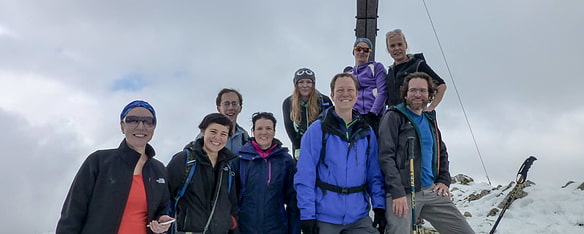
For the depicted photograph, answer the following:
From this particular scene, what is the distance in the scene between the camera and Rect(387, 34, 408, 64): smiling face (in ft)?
17.4

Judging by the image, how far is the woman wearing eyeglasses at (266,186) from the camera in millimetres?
4070

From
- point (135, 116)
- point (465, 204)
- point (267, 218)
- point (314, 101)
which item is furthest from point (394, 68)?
point (465, 204)

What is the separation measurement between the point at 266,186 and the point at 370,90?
87.9 inches

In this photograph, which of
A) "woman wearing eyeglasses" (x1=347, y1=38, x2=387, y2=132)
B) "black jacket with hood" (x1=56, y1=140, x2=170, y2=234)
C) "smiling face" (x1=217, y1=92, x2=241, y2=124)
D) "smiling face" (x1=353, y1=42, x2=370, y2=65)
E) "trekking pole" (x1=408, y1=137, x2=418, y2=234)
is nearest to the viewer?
"black jacket with hood" (x1=56, y1=140, x2=170, y2=234)

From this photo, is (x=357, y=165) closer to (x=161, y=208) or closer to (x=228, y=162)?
(x=228, y=162)

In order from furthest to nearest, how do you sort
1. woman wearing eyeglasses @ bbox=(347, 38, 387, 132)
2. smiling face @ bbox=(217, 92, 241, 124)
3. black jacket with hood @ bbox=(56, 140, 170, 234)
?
1. smiling face @ bbox=(217, 92, 241, 124)
2. woman wearing eyeglasses @ bbox=(347, 38, 387, 132)
3. black jacket with hood @ bbox=(56, 140, 170, 234)

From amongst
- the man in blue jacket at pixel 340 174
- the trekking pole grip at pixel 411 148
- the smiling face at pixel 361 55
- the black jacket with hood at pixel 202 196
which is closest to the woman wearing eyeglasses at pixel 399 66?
the smiling face at pixel 361 55

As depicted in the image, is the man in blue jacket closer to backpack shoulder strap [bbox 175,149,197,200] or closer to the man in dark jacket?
the man in dark jacket

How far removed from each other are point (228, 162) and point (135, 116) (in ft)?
3.45

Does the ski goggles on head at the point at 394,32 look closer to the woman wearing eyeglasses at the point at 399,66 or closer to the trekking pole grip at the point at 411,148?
the woman wearing eyeglasses at the point at 399,66

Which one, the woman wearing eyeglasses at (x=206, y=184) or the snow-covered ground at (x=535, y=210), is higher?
the woman wearing eyeglasses at (x=206, y=184)

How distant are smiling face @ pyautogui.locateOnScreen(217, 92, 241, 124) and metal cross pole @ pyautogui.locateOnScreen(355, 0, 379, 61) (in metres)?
3.59

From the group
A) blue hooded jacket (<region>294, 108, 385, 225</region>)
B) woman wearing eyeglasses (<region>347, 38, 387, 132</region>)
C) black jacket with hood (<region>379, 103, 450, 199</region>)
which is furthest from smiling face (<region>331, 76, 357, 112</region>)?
woman wearing eyeglasses (<region>347, 38, 387, 132</region>)

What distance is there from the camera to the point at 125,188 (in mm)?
3105
